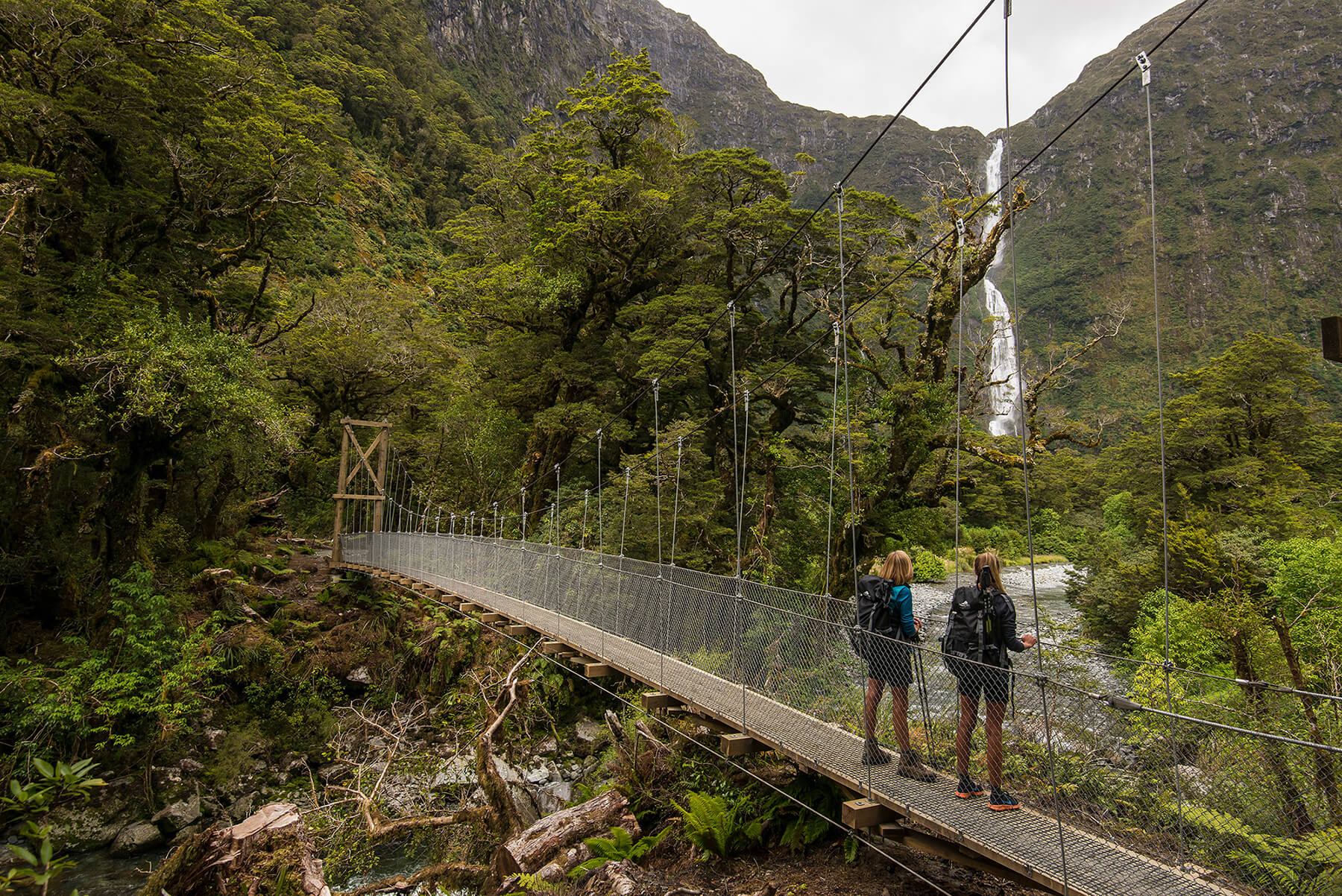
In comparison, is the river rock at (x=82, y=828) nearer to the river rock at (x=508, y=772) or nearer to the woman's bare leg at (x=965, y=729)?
the river rock at (x=508, y=772)

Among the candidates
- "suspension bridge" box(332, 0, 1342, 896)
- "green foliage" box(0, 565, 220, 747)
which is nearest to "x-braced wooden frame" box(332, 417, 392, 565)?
"green foliage" box(0, 565, 220, 747)

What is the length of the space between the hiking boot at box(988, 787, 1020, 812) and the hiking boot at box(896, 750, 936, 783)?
15.3 inches

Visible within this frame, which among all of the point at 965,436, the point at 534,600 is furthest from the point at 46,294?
the point at 965,436

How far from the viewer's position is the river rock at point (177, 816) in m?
7.54

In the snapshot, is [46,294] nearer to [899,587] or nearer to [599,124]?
[599,124]

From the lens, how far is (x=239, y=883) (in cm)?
468

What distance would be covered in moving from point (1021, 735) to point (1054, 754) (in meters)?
0.24

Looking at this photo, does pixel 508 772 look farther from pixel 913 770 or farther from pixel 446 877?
pixel 913 770

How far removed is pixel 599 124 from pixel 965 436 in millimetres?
8978

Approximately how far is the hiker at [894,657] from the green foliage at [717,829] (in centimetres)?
161

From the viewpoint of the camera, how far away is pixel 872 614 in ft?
11.7

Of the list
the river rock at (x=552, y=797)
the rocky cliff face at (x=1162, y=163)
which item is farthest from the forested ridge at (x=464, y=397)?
the rocky cliff face at (x=1162, y=163)

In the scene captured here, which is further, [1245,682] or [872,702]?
[872,702]

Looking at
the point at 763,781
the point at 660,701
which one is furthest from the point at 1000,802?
the point at 660,701
